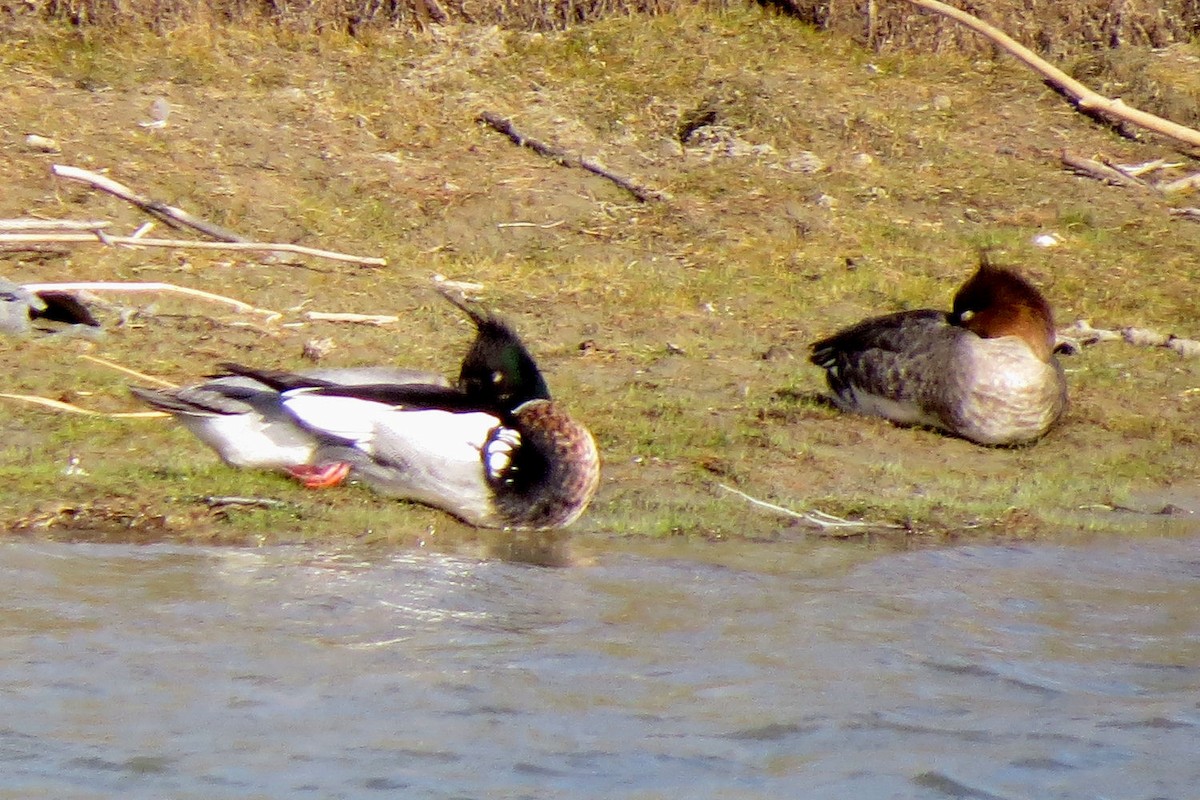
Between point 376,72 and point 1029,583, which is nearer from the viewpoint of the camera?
point 1029,583

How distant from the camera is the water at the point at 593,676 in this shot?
404 cm

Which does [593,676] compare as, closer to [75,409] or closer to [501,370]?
[501,370]

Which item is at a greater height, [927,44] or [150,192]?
[927,44]

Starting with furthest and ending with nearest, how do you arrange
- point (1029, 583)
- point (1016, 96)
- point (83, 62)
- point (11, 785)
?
point (1016, 96) < point (83, 62) < point (1029, 583) < point (11, 785)

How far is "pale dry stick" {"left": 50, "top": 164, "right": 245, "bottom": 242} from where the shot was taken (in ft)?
30.7

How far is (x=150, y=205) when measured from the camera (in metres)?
9.53

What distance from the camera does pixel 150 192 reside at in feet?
32.1

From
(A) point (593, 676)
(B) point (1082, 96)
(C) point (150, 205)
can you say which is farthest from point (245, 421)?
(B) point (1082, 96)

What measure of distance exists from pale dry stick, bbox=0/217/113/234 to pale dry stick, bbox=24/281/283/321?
343 millimetres

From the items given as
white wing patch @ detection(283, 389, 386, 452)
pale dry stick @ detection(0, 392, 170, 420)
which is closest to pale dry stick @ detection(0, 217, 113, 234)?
pale dry stick @ detection(0, 392, 170, 420)

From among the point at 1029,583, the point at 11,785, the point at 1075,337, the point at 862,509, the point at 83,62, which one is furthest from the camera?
the point at 83,62

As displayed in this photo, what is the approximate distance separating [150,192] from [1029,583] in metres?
5.77

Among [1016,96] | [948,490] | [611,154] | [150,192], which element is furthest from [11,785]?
[1016,96]

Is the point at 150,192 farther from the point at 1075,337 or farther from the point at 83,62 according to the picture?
the point at 1075,337
